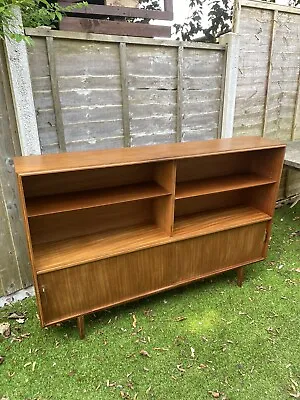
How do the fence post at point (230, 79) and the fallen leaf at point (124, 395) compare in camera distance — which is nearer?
the fallen leaf at point (124, 395)

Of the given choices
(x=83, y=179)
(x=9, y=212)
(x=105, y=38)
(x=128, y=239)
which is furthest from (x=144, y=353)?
(x=105, y=38)

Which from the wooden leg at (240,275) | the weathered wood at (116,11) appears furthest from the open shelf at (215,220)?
the weathered wood at (116,11)

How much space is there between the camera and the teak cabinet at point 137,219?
1.65 m

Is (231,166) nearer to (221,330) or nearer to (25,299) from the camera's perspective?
(221,330)

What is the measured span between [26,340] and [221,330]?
1.27 metres

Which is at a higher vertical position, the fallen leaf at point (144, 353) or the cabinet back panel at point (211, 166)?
the cabinet back panel at point (211, 166)

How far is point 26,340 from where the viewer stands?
72.9 inches

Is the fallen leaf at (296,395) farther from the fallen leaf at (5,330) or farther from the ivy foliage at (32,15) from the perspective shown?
the ivy foliage at (32,15)

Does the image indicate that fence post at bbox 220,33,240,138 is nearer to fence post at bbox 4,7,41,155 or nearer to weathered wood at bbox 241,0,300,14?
weathered wood at bbox 241,0,300,14

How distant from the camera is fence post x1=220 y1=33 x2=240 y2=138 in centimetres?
253

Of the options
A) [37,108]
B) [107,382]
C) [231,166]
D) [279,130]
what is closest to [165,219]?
[231,166]

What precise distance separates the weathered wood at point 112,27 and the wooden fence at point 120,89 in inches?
6.3

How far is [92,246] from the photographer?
1.81 m

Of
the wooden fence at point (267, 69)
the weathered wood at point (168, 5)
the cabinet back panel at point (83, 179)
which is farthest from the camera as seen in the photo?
the wooden fence at point (267, 69)
